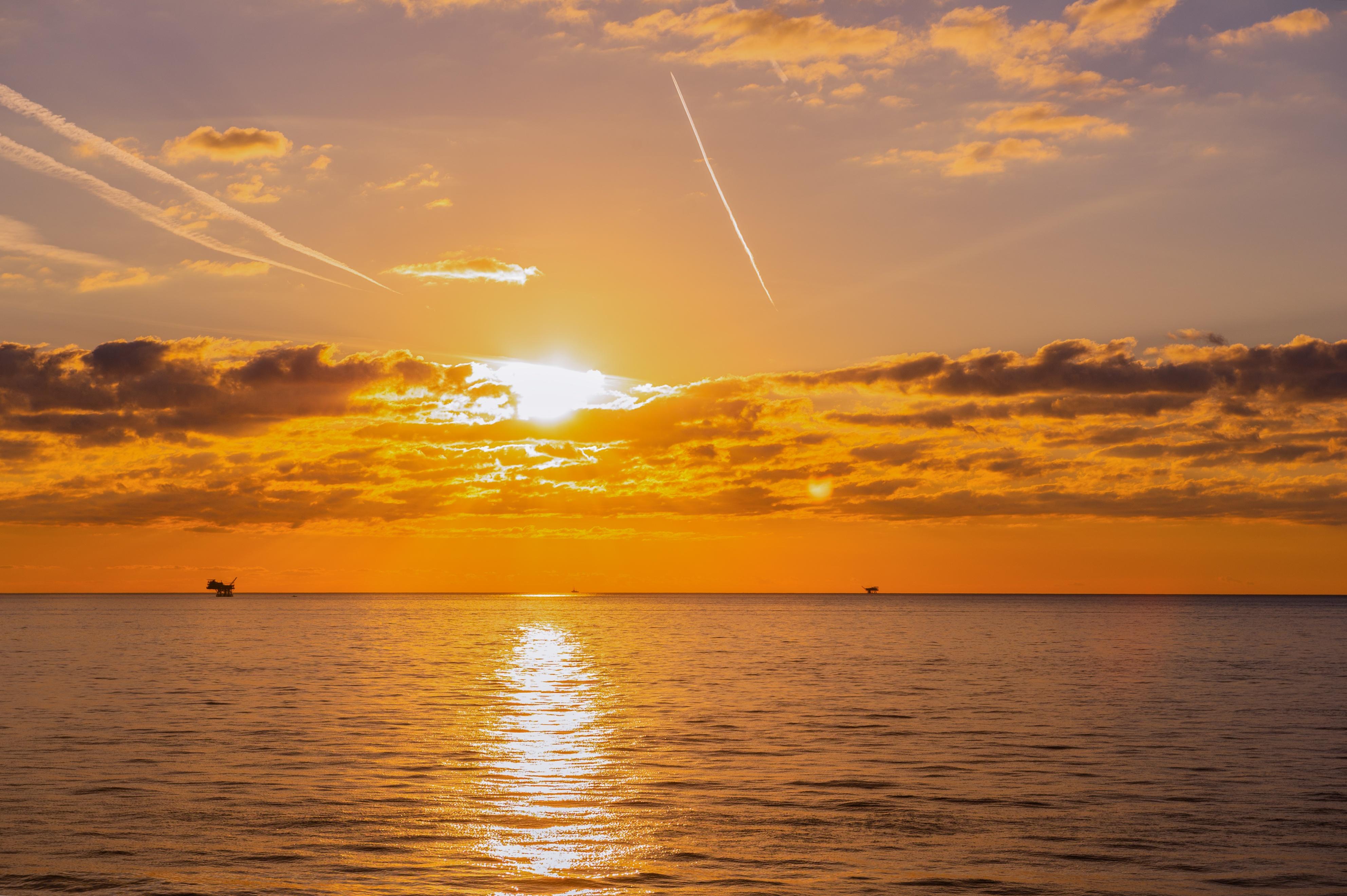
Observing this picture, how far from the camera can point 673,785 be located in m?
35.7

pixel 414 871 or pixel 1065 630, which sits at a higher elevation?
pixel 414 871

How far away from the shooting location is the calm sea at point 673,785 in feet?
82.5

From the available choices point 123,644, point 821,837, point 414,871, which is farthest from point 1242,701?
point 123,644

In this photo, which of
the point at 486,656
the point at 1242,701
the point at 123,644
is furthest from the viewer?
the point at 123,644

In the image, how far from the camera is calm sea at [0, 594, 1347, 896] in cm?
2514

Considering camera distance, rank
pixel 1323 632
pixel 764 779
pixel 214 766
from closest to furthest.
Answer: pixel 764 779 → pixel 214 766 → pixel 1323 632

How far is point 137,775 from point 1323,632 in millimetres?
188700

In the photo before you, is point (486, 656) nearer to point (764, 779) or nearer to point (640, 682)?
point (640, 682)

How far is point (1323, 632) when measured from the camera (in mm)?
174750

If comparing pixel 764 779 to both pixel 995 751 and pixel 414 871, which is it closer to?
pixel 995 751

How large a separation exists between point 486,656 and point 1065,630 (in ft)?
380

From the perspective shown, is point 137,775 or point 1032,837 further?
point 137,775

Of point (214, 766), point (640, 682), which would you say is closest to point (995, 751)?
point (214, 766)

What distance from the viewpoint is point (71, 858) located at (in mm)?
26062
